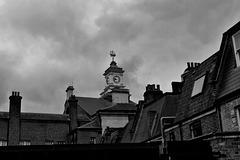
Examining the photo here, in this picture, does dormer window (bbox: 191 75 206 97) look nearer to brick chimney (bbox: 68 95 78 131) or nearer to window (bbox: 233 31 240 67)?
window (bbox: 233 31 240 67)

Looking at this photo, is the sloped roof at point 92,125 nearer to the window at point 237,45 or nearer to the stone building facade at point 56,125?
the stone building facade at point 56,125

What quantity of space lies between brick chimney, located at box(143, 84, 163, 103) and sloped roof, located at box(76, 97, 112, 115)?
3333 centimetres

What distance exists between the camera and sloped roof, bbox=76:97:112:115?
213 ft

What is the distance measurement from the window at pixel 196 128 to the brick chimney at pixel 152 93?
34.6 ft

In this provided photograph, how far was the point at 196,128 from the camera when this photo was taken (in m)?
19.9

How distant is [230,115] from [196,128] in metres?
3.64

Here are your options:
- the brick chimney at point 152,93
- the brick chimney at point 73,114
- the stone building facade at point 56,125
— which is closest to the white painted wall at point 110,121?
the stone building facade at point 56,125

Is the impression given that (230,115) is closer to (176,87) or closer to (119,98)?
(176,87)

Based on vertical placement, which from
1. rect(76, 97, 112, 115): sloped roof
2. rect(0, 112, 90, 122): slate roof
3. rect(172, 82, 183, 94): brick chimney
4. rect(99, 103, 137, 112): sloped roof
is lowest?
rect(172, 82, 183, 94): brick chimney

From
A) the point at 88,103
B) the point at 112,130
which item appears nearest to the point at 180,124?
the point at 112,130

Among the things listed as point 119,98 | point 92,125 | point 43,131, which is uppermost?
point 119,98

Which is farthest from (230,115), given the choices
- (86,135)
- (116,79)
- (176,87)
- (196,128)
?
(116,79)

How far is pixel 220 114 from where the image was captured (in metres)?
A: 17.4

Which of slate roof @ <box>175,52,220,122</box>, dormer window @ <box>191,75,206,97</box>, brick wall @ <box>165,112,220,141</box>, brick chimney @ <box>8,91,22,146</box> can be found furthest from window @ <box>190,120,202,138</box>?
brick chimney @ <box>8,91,22,146</box>
